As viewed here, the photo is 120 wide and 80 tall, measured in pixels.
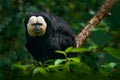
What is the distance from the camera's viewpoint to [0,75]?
4.27 meters

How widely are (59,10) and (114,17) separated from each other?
1.79 metres

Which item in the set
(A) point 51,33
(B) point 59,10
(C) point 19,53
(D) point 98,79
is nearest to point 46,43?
(A) point 51,33

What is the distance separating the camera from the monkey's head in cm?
411

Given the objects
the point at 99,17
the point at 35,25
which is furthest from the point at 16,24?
the point at 99,17

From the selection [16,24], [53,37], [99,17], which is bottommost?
[53,37]

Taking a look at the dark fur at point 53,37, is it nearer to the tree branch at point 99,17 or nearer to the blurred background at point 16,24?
the tree branch at point 99,17

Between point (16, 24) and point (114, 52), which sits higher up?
point (114, 52)

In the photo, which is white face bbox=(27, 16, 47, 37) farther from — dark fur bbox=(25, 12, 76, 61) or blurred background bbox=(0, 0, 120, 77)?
blurred background bbox=(0, 0, 120, 77)

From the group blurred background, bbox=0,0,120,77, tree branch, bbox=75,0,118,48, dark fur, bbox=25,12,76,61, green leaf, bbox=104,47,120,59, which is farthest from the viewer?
blurred background, bbox=0,0,120,77

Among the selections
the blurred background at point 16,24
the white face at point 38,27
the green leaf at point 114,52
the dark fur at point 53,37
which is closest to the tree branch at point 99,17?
the dark fur at point 53,37

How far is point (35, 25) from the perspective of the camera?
14.0 feet

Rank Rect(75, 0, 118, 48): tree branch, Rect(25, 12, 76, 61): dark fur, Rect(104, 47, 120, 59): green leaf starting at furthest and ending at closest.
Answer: Rect(25, 12, 76, 61): dark fur → Rect(75, 0, 118, 48): tree branch → Rect(104, 47, 120, 59): green leaf

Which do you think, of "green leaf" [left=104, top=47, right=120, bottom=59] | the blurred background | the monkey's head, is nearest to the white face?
the monkey's head

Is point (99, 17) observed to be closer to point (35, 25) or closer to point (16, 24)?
point (35, 25)
